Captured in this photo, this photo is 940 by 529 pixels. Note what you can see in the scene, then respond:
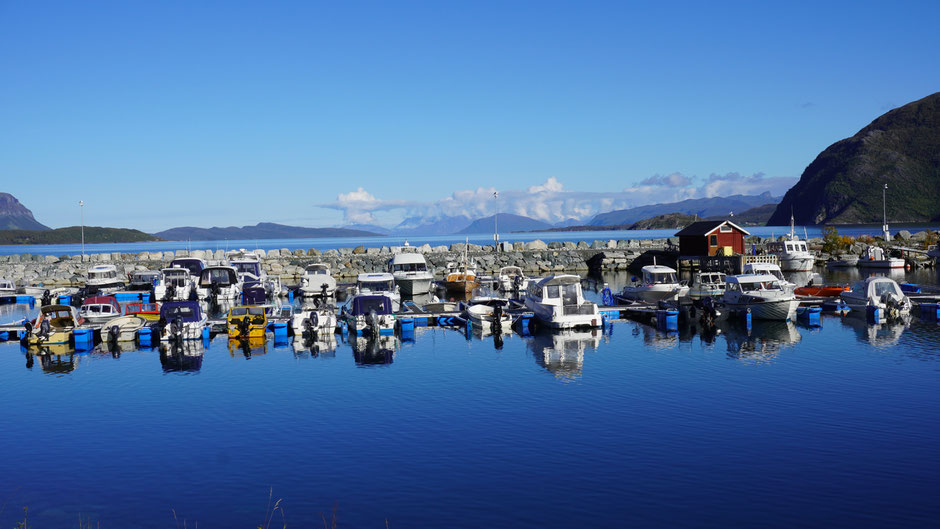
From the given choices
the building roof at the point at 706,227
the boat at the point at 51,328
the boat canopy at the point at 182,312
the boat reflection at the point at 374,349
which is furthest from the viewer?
the building roof at the point at 706,227

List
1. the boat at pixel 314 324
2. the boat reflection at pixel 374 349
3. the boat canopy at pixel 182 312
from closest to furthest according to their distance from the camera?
the boat reflection at pixel 374 349 → the boat canopy at pixel 182 312 → the boat at pixel 314 324

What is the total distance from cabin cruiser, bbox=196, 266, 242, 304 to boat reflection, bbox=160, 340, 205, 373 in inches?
773

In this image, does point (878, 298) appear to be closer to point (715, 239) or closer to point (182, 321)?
point (715, 239)

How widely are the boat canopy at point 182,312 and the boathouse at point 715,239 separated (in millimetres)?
55642

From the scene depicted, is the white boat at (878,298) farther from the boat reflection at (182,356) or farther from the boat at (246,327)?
the boat reflection at (182,356)

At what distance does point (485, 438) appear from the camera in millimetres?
21609

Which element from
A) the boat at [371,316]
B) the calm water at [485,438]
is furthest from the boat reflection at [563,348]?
the boat at [371,316]

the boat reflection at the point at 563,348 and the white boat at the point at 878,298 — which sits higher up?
the white boat at the point at 878,298

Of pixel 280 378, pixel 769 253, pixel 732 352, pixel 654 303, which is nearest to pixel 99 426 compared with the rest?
pixel 280 378

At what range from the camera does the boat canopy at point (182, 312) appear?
3997 centimetres

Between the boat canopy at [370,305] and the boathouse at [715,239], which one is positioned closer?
the boat canopy at [370,305]

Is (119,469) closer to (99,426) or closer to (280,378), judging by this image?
(99,426)

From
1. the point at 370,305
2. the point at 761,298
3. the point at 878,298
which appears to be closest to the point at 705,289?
the point at 761,298

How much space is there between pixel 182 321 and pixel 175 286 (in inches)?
772
